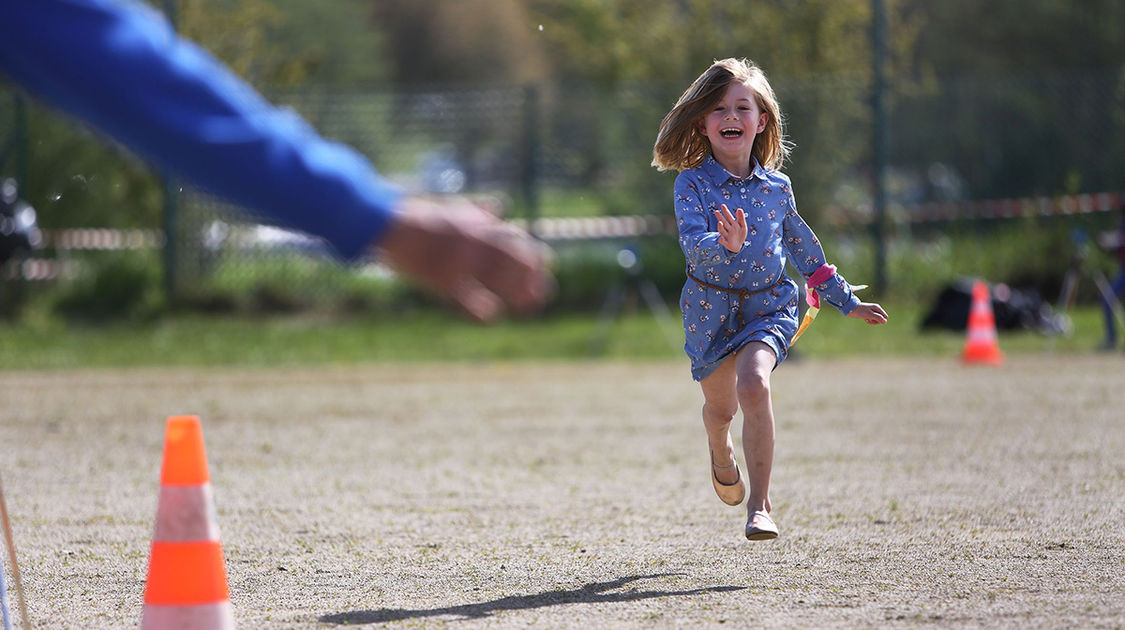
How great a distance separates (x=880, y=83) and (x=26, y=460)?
1223cm

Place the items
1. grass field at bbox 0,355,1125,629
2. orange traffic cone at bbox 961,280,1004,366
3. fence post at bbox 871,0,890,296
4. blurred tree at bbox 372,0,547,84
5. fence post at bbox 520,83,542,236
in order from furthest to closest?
blurred tree at bbox 372,0,547,84 < fence post at bbox 520,83,542,236 < fence post at bbox 871,0,890,296 < orange traffic cone at bbox 961,280,1004,366 < grass field at bbox 0,355,1125,629

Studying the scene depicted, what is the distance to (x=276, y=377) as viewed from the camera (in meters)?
13.0

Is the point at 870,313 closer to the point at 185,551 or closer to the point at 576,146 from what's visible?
the point at 185,551

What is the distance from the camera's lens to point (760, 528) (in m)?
5.11

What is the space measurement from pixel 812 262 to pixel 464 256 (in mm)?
3952

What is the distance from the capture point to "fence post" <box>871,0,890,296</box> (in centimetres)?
1773

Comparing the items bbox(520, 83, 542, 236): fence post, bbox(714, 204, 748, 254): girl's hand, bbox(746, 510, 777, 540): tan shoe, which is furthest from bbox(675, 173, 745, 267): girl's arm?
bbox(520, 83, 542, 236): fence post

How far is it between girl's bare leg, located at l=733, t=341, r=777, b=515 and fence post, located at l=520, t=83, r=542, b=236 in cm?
1274

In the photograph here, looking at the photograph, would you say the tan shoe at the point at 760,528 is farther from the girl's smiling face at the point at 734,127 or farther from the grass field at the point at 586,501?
the girl's smiling face at the point at 734,127

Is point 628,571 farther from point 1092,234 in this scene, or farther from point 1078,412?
point 1092,234

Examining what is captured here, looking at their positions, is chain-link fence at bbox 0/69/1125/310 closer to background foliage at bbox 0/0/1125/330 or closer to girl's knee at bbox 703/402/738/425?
background foliage at bbox 0/0/1125/330

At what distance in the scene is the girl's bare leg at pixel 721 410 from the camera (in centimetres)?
537

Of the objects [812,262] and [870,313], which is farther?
[812,262]

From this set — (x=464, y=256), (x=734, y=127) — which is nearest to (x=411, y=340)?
(x=734, y=127)
